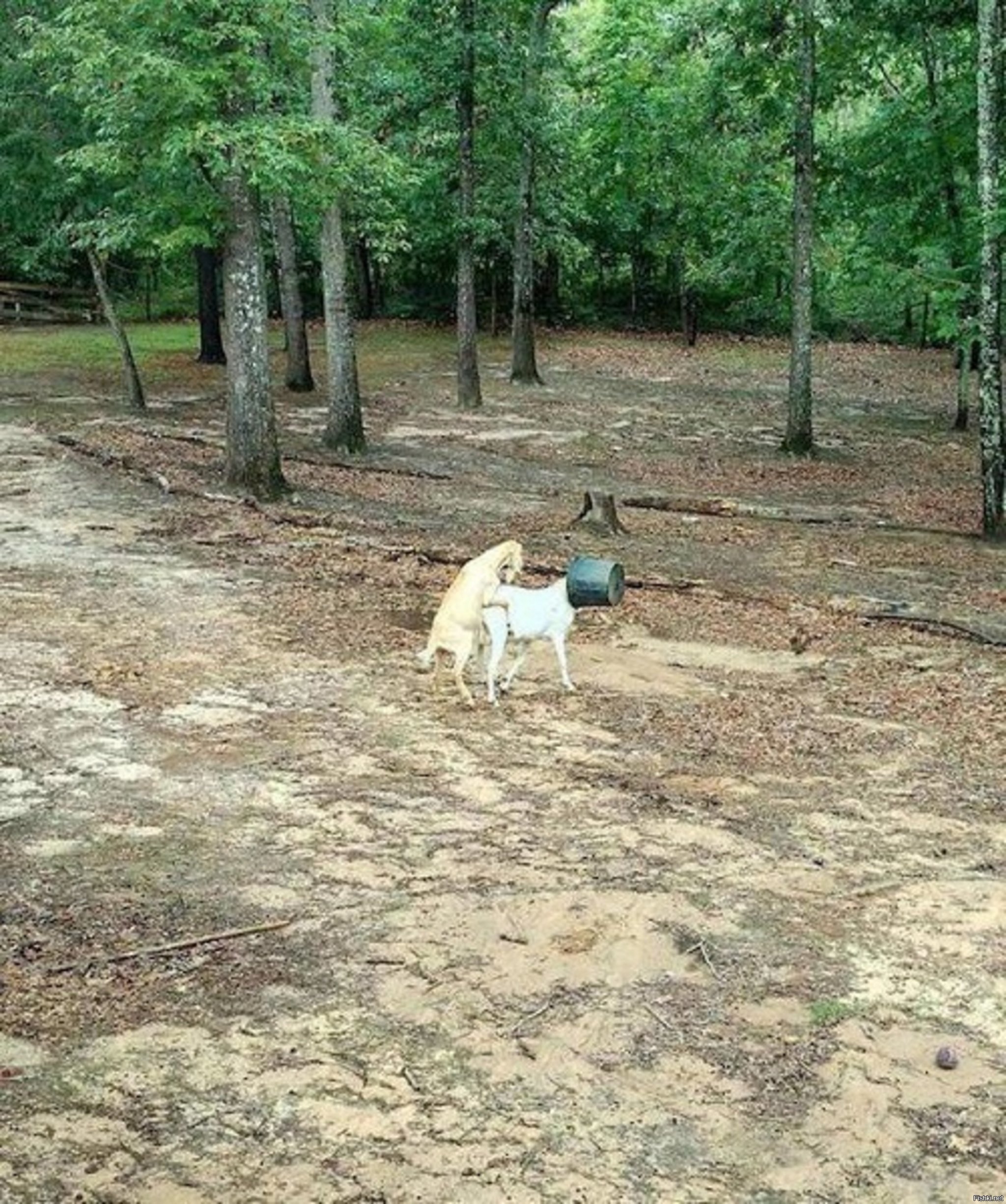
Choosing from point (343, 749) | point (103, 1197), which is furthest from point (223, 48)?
point (103, 1197)

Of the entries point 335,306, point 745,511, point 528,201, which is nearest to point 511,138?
point 528,201

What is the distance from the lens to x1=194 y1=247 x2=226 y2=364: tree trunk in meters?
26.6

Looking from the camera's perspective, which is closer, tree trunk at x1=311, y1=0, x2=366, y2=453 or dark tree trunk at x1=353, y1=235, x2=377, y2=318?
tree trunk at x1=311, y1=0, x2=366, y2=453

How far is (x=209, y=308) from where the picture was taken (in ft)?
88.9

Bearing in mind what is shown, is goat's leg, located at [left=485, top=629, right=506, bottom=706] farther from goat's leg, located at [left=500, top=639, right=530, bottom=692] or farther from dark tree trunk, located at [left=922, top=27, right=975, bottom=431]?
dark tree trunk, located at [left=922, top=27, right=975, bottom=431]

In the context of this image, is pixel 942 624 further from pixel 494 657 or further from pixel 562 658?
pixel 494 657

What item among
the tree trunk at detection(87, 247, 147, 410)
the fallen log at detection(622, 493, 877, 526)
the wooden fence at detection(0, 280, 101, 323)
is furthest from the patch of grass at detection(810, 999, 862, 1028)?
the wooden fence at detection(0, 280, 101, 323)

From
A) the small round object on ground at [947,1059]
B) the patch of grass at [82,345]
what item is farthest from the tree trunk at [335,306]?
the small round object on ground at [947,1059]

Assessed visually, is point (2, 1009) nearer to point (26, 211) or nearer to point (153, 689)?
point (153, 689)

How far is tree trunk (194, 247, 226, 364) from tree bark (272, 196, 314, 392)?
91.3 inches

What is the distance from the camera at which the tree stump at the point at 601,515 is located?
551 inches

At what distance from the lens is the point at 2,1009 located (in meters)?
4.70

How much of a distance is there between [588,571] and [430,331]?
29335 millimetres

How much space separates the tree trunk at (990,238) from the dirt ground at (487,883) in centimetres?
177
